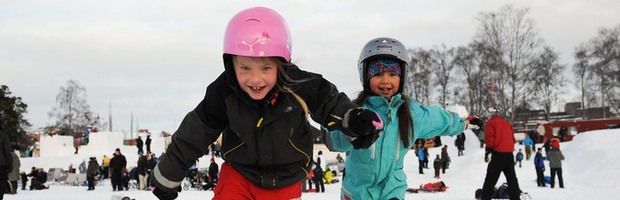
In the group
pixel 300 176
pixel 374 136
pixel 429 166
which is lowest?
pixel 429 166

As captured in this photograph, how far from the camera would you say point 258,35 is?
2.85m

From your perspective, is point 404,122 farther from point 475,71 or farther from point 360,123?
point 475,71

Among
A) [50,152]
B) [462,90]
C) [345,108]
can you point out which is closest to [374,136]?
[345,108]

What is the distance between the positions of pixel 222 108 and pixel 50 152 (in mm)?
41255

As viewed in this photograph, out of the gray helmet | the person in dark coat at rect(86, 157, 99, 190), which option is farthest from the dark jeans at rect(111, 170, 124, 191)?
the gray helmet

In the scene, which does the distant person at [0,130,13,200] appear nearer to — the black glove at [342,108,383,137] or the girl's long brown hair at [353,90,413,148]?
the girl's long brown hair at [353,90,413,148]

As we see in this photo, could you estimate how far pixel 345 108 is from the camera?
282cm

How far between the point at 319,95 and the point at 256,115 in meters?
0.34

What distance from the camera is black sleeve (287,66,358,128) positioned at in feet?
9.45

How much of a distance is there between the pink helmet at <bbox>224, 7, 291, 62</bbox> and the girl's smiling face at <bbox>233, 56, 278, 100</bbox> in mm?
61

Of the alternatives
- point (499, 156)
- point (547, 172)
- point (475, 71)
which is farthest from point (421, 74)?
point (499, 156)

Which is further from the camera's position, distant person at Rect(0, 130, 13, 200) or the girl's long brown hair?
distant person at Rect(0, 130, 13, 200)

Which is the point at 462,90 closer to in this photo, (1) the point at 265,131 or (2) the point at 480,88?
(2) the point at 480,88

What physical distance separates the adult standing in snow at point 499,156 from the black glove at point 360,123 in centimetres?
634
